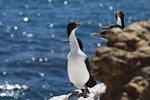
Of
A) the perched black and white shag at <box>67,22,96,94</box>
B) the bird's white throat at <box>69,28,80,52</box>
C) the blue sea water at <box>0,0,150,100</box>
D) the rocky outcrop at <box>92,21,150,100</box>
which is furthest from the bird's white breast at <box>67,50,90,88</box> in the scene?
the blue sea water at <box>0,0,150,100</box>

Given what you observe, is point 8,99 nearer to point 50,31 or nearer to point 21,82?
point 21,82

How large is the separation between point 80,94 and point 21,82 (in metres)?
11.0

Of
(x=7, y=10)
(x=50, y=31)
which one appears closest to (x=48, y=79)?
(x=50, y=31)

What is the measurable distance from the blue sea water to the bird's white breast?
28.2 feet

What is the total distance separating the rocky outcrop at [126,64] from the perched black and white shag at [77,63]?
4662 mm

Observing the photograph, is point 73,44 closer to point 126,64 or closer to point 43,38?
point 126,64

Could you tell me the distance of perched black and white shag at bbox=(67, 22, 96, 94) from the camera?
43.3ft

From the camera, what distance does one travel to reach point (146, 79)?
769 cm

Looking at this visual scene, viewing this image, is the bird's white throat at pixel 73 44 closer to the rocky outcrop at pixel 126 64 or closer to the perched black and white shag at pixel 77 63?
the perched black and white shag at pixel 77 63

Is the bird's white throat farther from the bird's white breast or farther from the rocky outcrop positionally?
the rocky outcrop

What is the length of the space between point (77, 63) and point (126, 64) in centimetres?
555

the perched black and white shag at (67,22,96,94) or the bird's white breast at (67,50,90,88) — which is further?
the bird's white breast at (67,50,90,88)

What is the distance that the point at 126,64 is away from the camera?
7.95 m

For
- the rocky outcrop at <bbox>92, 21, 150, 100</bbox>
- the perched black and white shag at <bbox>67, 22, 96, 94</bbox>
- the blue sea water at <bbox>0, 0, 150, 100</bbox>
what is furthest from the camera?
the blue sea water at <bbox>0, 0, 150, 100</bbox>
